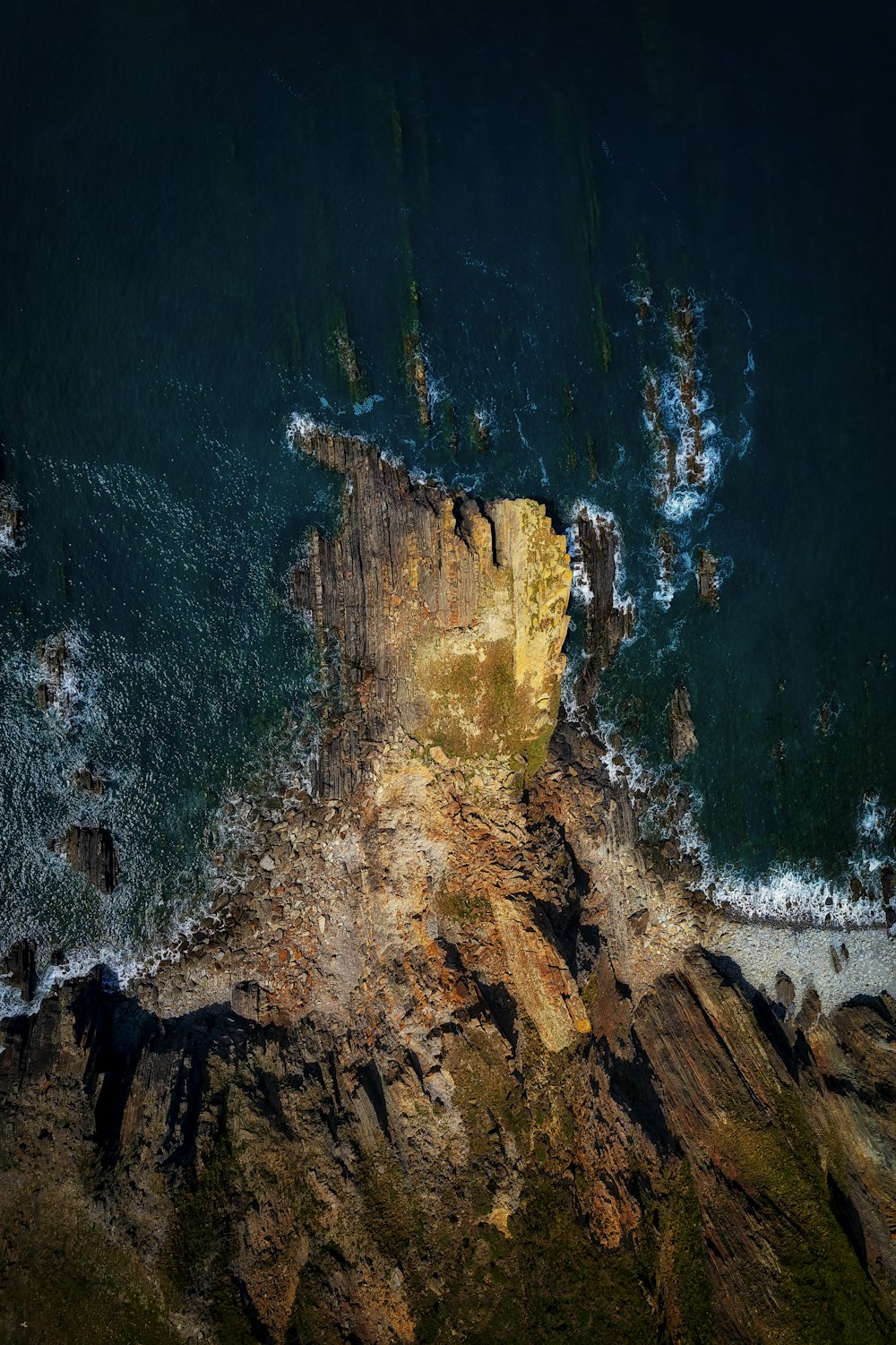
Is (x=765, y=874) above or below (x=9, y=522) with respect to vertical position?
below

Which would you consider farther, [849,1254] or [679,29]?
[679,29]

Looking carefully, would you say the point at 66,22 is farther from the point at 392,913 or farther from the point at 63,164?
the point at 392,913

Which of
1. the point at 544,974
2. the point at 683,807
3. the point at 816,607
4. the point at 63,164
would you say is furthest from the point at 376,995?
the point at 63,164

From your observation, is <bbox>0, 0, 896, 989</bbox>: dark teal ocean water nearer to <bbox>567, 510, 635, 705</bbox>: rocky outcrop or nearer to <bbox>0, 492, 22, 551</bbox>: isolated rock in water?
<bbox>0, 492, 22, 551</bbox>: isolated rock in water

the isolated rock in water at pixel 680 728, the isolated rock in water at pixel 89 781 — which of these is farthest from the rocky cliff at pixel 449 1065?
the isolated rock in water at pixel 89 781

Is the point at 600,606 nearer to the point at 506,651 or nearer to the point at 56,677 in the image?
the point at 506,651

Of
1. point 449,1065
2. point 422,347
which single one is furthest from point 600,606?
point 449,1065

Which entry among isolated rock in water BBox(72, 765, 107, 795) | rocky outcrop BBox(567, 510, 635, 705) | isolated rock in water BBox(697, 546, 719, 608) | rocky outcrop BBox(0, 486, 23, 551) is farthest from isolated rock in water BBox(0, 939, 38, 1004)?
isolated rock in water BBox(697, 546, 719, 608)
